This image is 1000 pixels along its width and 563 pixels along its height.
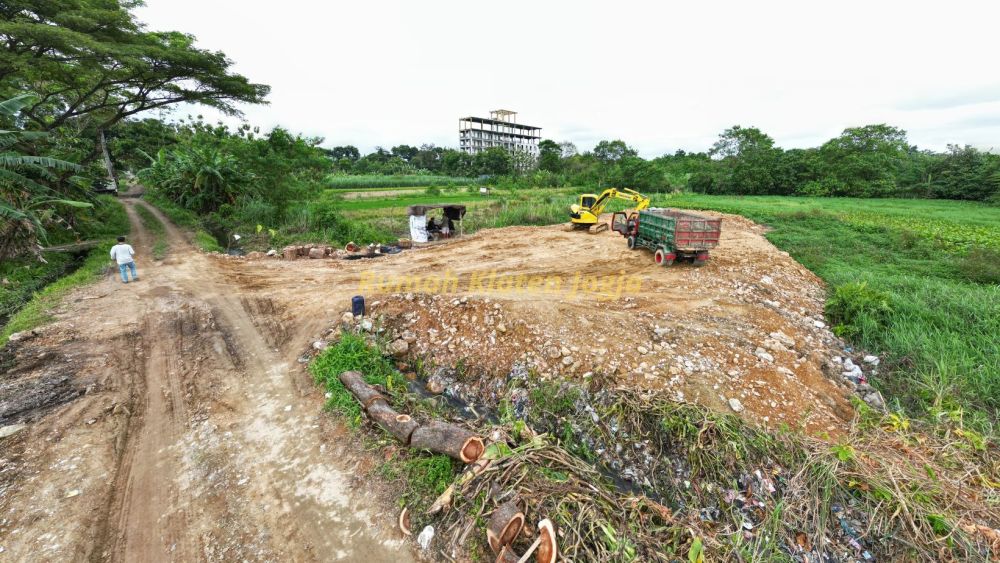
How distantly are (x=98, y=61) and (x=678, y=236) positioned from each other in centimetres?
2065

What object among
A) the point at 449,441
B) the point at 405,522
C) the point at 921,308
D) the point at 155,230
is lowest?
the point at 405,522

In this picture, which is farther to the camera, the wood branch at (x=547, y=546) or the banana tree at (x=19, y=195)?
the banana tree at (x=19, y=195)

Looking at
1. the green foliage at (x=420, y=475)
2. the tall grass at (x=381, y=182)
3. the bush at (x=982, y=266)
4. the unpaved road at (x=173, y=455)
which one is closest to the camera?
the unpaved road at (x=173, y=455)

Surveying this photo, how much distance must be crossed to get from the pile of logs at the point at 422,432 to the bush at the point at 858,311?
24.2 ft

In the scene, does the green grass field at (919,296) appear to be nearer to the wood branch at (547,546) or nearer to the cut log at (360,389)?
the wood branch at (547,546)

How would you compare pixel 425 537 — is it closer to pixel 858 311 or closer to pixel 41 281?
pixel 858 311

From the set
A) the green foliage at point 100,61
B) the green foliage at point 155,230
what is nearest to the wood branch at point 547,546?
the green foliage at point 155,230

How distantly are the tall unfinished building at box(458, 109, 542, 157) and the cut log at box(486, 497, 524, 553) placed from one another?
80.4 metres

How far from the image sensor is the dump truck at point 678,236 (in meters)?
9.73

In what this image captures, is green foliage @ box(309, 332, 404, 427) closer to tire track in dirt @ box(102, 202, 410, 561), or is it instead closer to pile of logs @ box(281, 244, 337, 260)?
tire track in dirt @ box(102, 202, 410, 561)

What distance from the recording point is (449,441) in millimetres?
4078

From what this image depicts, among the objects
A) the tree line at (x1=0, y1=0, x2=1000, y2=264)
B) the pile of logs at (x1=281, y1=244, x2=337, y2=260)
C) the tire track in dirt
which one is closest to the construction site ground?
the tire track in dirt

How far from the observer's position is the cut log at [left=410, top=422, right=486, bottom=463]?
4.00 meters

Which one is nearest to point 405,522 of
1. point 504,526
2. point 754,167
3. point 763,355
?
point 504,526
